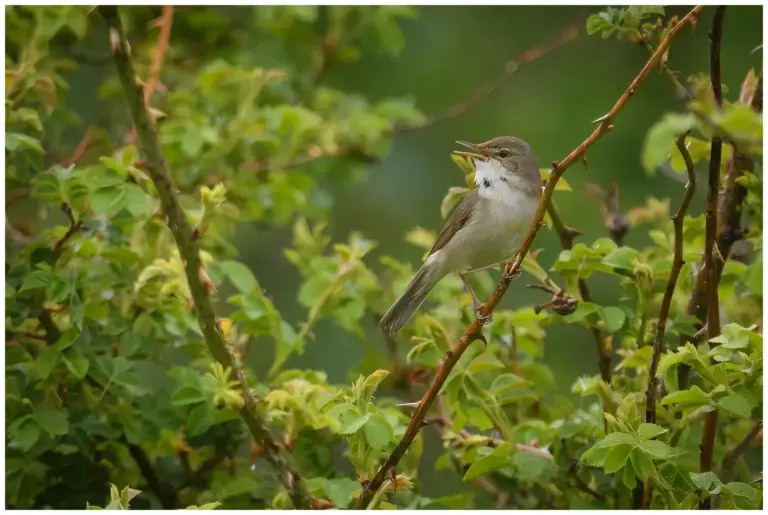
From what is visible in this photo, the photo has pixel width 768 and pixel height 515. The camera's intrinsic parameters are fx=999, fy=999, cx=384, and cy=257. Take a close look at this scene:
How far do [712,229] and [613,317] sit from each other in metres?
0.30

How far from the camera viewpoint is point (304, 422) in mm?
2307

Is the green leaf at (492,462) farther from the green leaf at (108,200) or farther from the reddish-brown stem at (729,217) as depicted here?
the green leaf at (108,200)

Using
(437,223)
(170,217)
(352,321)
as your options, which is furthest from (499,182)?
(437,223)

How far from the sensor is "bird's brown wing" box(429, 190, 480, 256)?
293 centimetres

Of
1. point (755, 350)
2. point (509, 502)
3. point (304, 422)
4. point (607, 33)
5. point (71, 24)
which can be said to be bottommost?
point (509, 502)

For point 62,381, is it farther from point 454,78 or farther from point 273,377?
point 454,78

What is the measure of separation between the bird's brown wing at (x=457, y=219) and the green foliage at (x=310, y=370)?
0.11 m

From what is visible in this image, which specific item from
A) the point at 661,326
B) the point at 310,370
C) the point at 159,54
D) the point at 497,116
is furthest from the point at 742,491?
the point at 497,116

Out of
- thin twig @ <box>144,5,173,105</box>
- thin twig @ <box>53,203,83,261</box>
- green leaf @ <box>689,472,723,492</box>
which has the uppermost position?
thin twig @ <box>144,5,173,105</box>

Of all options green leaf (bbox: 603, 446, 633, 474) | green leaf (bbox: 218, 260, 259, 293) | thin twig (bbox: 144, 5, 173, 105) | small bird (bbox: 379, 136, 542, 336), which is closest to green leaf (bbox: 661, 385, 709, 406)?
green leaf (bbox: 603, 446, 633, 474)

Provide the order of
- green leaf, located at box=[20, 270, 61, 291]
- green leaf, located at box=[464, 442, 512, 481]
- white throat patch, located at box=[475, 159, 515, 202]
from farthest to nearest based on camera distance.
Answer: white throat patch, located at box=[475, 159, 515, 202], green leaf, located at box=[20, 270, 61, 291], green leaf, located at box=[464, 442, 512, 481]

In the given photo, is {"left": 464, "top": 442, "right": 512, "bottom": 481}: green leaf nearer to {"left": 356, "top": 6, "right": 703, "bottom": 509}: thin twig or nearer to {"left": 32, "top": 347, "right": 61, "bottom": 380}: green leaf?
{"left": 356, "top": 6, "right": 703, "bottom": 509}: thin twig

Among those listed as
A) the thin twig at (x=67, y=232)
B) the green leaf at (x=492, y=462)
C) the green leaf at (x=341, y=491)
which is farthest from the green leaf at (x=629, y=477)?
the thin twig at (x=67, y=232)

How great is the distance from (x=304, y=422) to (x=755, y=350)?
3.28 feet
